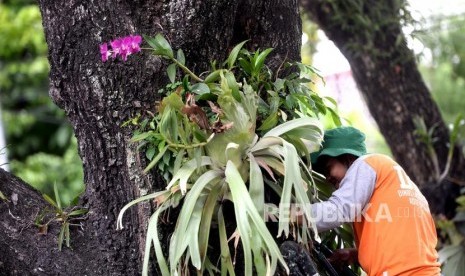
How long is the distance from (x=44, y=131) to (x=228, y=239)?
8.08 m

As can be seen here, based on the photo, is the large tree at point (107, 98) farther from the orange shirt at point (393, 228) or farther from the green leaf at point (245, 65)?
the orange shirt at point (393, 228)

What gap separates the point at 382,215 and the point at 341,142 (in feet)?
1.07

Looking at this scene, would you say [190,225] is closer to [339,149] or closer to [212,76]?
[212,76]

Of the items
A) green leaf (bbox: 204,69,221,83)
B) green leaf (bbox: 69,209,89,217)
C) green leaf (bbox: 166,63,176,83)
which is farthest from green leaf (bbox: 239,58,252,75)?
green leaf (bbox: 69,209,89,217)

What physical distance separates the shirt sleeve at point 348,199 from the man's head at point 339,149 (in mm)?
97

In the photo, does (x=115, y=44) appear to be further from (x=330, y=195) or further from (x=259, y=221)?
(x=330, y=195)

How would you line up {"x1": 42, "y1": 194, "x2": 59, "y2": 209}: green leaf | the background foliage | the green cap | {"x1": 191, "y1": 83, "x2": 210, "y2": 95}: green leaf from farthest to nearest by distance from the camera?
1. the background foliage
2. the green cap
3. {"x1": 42, "y1": 194, "x2": 59, "y2": 209}: green leaf
4. {"x1": 191, "y1": 83, "x2": 210, "y2": 95}: green leaf

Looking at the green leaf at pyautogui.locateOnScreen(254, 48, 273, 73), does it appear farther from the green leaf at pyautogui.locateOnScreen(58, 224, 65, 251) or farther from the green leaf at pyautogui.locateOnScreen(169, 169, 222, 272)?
the green leaf at pyautogui.locateOnScreen(58, 224, 65, 251)

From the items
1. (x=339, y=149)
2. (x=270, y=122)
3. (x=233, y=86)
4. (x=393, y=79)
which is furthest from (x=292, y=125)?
(x=393, y=79)

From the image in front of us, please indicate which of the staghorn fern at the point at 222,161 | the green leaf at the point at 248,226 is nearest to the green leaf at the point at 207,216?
the staghorn fern at the point at 222,161

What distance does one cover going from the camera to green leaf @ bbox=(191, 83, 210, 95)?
2439mm

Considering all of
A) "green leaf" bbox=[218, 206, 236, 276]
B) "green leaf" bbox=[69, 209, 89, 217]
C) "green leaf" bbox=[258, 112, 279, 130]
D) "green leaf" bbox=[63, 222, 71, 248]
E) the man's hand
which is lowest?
the man's hand

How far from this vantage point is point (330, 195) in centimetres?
281

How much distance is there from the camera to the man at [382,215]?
260 centimetres
